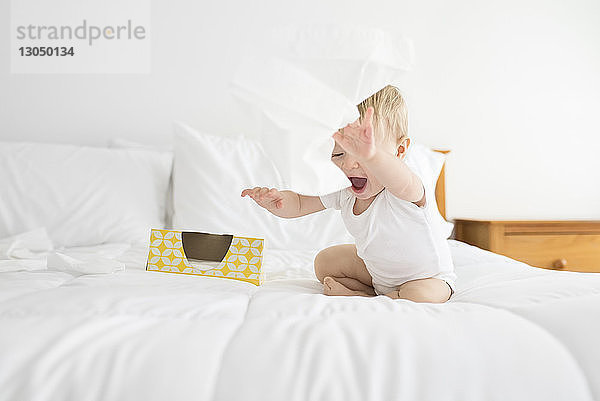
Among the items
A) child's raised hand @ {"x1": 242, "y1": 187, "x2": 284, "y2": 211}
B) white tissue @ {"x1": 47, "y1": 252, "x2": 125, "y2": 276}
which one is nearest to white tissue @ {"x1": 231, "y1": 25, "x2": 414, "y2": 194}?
child's raised hand @ {"x1": 242, "y1": 187, "x2": 284, "y2": 211}

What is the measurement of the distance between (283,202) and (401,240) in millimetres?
231

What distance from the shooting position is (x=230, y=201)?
183 centimetres

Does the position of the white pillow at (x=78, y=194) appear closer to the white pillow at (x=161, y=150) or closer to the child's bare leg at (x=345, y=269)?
the white pillow at (x=161, y=150)

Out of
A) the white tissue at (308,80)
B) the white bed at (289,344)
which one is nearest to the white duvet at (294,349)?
the white bed at (289,344)

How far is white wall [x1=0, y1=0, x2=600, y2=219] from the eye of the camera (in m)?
2.29

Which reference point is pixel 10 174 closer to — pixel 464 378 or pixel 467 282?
pixel 467 282

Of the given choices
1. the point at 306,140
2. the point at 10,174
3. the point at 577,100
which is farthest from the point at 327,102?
the point at 577,100

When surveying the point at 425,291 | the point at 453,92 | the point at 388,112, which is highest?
the point at 453,92

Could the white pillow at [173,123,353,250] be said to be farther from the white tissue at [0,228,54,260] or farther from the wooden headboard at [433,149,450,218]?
the wooden headboard at [433,149,450,218]

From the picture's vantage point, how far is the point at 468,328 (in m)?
0.62

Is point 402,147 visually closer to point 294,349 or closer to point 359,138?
point 359,138

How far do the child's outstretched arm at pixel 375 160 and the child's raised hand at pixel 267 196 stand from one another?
24 centimetres

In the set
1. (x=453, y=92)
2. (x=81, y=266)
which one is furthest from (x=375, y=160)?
(x=453, y=92)

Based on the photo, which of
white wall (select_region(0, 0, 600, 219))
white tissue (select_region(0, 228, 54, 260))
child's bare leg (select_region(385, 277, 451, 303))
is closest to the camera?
child's bare leg (select_region(385, 277, 451, 303))
